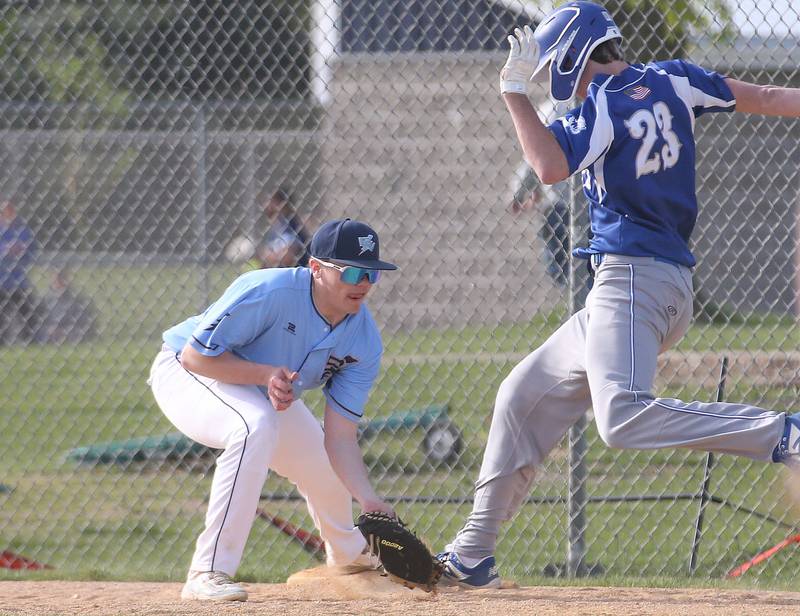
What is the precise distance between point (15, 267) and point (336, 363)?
5221 millimetres

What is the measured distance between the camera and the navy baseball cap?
406 centimetres

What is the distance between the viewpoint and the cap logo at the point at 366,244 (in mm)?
4078

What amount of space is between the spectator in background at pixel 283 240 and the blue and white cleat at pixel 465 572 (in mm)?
2973

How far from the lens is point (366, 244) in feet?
13.4

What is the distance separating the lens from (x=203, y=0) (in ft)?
18.7

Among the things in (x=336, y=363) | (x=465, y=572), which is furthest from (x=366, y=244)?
(x=465, y=572)

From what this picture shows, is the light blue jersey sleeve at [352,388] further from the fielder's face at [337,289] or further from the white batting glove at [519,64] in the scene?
the white batting glove at [519,64]

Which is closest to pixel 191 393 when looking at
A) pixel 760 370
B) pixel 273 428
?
pixel 273 428

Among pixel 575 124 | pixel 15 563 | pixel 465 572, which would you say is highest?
pixel 575 124

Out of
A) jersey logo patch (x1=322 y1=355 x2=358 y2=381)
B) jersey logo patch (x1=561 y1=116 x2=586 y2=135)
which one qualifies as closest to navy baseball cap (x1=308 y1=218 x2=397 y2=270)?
jersey logo patch (x1=322 y1=355 x2=358 y2=381)

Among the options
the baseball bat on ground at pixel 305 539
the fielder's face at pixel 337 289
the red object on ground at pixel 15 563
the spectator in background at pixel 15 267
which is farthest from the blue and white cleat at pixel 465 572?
the spectator in background at pixel 15 267

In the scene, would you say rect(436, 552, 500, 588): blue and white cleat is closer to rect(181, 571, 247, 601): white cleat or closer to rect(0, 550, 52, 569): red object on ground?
rect(181, 571, 247, 601): white cleat

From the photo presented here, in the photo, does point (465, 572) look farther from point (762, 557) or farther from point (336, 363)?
point (762, 557)

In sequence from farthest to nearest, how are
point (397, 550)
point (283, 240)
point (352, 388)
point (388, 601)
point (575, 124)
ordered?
point (283, 240) < point (352, 388) < point (388, 601) < point (397, 550) < point (575, 124)
